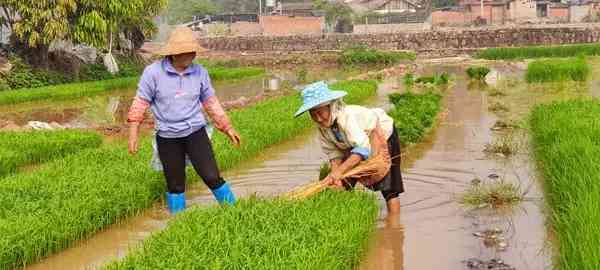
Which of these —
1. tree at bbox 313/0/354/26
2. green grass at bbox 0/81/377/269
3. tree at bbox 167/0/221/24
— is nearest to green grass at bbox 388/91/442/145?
green grass at bbox 0/81/377/269

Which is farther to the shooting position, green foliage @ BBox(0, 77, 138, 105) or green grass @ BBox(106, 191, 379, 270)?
green foliage @ BBox(0, 77, 138, 105)

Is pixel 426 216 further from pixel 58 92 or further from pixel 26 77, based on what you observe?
pixel 26 77

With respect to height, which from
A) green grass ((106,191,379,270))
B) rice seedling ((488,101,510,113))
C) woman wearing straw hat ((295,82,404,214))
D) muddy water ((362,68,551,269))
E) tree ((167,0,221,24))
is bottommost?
muddy water ((362,68,551,269))

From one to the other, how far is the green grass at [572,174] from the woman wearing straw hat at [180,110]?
219 centimetres

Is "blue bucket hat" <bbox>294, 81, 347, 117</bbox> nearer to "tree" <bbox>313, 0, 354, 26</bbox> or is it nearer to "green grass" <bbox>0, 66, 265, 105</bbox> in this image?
"green grass" <bbox>0, 66, 265, 105</bbox>

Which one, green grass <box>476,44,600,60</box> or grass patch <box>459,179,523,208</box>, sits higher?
green grass <box>476,44,600,60</box>

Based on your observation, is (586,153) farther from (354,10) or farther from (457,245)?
(354,10)

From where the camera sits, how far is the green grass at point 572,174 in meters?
3.34

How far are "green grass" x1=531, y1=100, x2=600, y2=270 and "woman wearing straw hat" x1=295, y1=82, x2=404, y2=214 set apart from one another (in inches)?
44.9

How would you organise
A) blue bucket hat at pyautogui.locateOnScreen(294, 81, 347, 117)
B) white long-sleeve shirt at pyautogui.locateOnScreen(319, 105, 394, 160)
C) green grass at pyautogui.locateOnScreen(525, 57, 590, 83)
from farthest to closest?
green grass at pyautogui.locateOnScreen(525, 57, 590, 83), white long-sleeve shirt at pyautogui.locateOnScreen(319, 105, 394, 160), blue bucket hat at pyautogui.locateOnScreen(294, 81, 347, 117)

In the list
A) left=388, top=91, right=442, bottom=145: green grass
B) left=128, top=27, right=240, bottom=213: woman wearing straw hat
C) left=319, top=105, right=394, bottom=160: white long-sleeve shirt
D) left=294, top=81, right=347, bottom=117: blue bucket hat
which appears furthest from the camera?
left=388, top=91, right=442, bottom=145: green grass

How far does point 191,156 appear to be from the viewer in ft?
16.3

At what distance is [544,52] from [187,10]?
37.9 m

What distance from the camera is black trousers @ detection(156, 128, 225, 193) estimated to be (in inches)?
195
